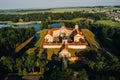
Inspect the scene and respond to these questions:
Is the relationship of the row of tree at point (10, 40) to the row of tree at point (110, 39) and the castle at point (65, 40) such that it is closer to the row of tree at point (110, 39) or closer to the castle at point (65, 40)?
the castle at point (65, 40)

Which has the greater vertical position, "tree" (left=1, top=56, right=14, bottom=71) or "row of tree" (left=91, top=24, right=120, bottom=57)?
"tree" (left=1, top=56, right=14, bottom=71)

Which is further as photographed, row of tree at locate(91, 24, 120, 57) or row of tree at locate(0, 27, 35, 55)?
row of tree at locate(0, 27, 35, 55)

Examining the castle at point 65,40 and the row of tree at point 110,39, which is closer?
the castle at point 65,40

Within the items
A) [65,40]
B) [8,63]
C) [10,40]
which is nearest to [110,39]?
[65,40]

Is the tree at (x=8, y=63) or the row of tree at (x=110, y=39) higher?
the tree at (x=8, y=63)

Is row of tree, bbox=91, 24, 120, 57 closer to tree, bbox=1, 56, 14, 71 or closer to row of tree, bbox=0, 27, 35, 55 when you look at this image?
row of tree, bbox=0, 27, 35, 55

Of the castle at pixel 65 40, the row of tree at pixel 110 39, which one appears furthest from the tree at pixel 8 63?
the row of tree at pixel 110 39

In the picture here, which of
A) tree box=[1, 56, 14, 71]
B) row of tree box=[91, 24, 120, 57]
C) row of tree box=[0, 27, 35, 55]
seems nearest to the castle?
row of tree box=[91, 24, 120, 57]

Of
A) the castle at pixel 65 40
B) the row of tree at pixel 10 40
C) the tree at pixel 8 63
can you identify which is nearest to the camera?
the tree at pixel 8 63

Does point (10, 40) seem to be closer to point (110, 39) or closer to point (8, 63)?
point (8, 63)

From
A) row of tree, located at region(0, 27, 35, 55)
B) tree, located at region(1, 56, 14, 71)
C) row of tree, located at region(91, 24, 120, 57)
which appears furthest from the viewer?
row of tree, located at region(0, 27, 35, 55)

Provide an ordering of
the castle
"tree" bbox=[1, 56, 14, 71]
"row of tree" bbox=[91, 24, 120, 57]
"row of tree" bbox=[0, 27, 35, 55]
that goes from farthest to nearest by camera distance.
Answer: "row of tree" bbox=[0, 27, 35, 55] → "row of tree" bbox=[91, 24, 120, 57] → the castle → "tree" bbox=[1, 56, 14, 71]

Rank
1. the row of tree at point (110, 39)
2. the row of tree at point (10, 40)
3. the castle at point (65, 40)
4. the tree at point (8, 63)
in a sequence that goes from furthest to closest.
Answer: the row of tree at point (10, 40), the row of tree at point (110, 39), the castle at point (65, 40), the tree at point (8, 63)
